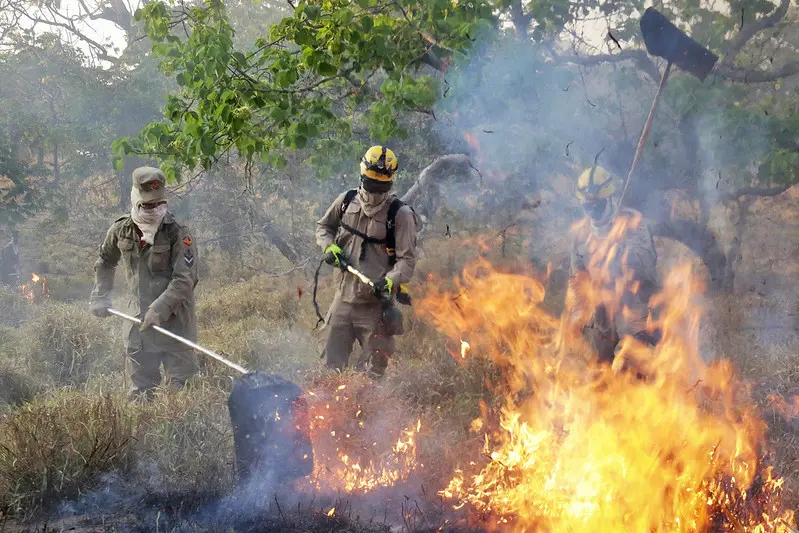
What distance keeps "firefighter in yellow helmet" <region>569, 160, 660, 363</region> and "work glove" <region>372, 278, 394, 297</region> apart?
2.70m

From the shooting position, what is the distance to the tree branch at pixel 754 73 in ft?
25.6

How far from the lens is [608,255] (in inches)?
275

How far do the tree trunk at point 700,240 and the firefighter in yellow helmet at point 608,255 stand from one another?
2701 millimetres

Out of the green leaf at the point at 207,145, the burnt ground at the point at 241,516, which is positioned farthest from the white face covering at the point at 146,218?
the burnt ground at the point at 241,516

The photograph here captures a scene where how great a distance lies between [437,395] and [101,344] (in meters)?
4.36

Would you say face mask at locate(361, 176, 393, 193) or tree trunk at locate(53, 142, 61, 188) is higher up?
tree trunk at locate(53, 142, 61, 188)

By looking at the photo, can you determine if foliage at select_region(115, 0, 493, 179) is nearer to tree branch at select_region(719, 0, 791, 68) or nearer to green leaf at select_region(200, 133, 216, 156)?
green leaf at select_region(200, 133, 216, 156)

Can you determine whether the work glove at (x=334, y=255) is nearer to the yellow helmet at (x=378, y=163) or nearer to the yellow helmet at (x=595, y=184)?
the yellow helmet at (x=378, y=163)

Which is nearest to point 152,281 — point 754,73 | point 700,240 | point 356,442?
point 356,442

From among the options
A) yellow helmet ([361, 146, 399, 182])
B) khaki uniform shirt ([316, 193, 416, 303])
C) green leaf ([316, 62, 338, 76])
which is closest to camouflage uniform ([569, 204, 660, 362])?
khaki uniform shirt ([316, 193, 416, 303])

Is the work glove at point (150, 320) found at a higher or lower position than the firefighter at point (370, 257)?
lower

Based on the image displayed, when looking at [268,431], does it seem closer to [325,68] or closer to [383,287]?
[383,287]

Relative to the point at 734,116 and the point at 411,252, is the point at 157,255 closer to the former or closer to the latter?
the point at 411,252

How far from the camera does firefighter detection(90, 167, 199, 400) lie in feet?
17.0
